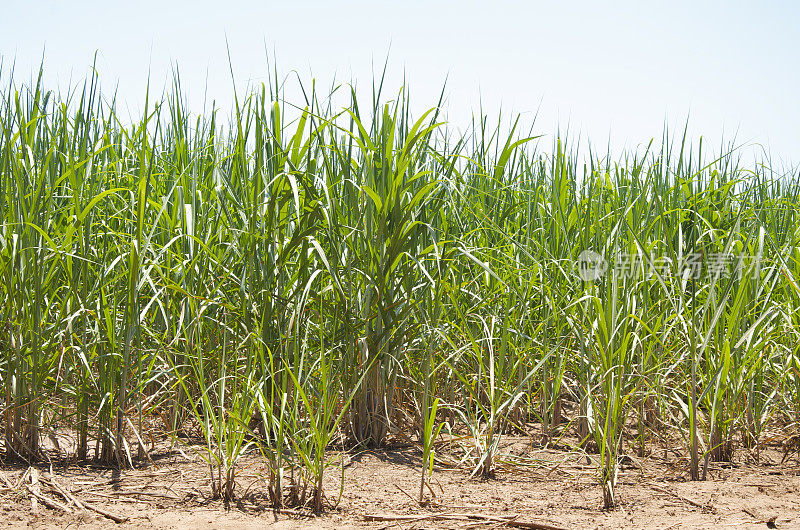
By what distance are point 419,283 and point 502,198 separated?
0.84 meters

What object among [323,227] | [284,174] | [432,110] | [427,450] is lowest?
[427,450]

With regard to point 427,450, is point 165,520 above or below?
below

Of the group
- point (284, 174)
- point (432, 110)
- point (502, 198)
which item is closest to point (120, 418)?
point (284, 174)

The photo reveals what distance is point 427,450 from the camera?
1719mm

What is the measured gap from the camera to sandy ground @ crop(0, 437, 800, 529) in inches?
67.7

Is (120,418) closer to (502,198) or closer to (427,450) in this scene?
(427,450)

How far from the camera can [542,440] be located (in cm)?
243

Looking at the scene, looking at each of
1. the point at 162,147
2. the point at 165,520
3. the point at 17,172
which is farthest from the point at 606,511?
the point at 162,147

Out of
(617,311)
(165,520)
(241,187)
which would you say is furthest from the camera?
(241,187)

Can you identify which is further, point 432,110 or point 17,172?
point 432,110

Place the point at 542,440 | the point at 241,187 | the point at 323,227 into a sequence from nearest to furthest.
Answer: the point at 323,227
the point at 241,187
the point at 542,440

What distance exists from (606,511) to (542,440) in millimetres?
624

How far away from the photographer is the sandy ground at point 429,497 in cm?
172

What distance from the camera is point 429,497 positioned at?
1.89m
